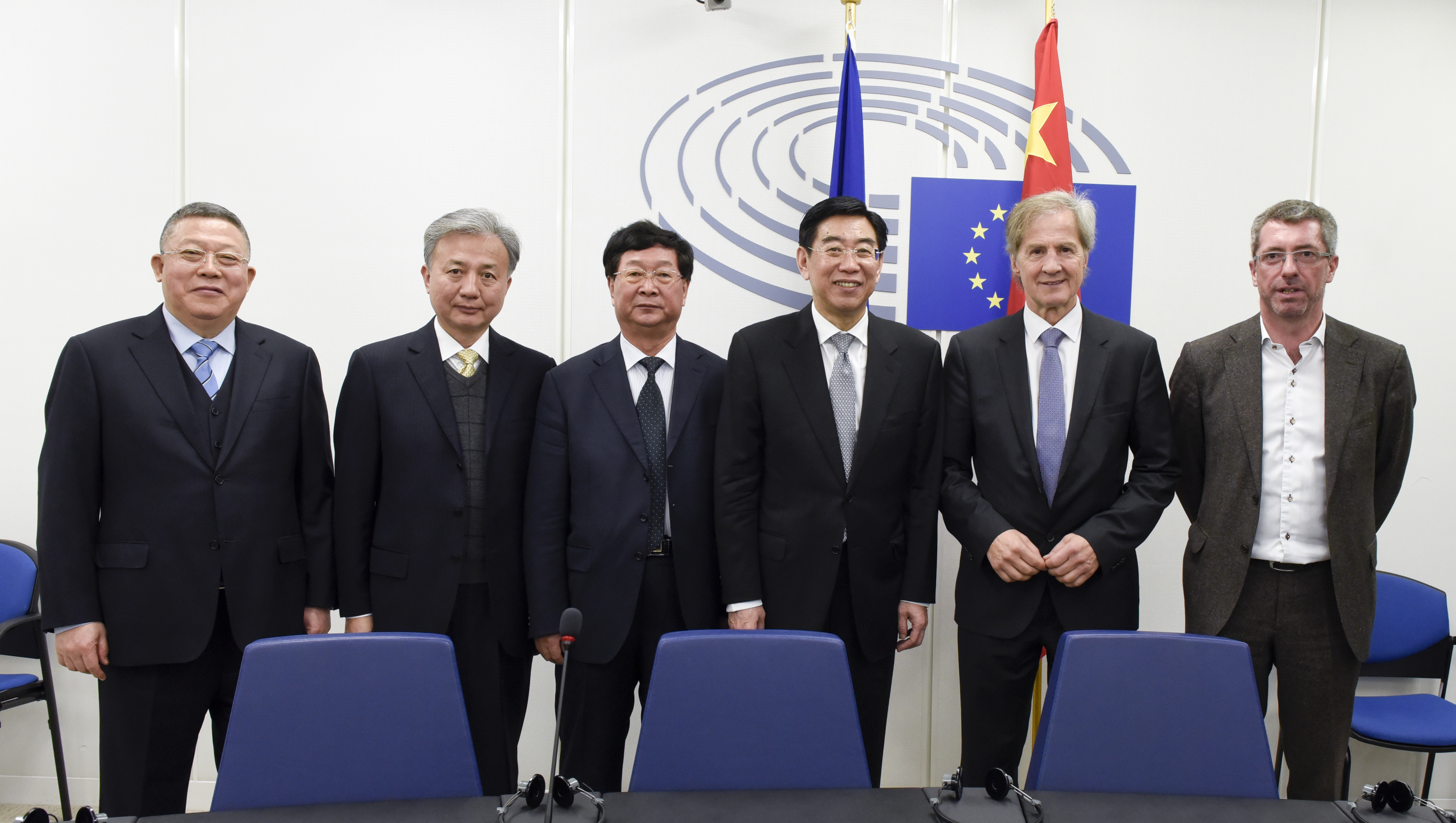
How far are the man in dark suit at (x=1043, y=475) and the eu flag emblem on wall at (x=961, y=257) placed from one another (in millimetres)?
909

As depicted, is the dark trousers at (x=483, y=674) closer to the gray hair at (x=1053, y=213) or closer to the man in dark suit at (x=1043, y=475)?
the man in dark suit at (x=1043, y=475)

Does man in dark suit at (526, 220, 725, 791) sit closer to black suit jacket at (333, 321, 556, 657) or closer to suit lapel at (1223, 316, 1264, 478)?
black suit jacket at (333, 321, 556, 657)

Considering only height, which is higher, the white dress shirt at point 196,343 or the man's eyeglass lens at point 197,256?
the man's eyeglass lens at point 197,256

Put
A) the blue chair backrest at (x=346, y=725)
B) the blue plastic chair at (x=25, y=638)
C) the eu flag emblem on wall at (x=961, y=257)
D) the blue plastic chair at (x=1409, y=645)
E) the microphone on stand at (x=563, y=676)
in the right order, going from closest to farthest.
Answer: the microphone on stand at (x=563, y=676), the blue chair backrest at (x=346, y=725), the blue plastic chair at (x=25, y=638), the blue plastic chair at (x=1409, y=645), the eu flag emblem on wall at (x=961, y=257)

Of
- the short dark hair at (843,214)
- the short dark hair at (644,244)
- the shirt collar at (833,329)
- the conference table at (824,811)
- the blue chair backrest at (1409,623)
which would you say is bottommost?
the blue chair backrest at (1409,623)

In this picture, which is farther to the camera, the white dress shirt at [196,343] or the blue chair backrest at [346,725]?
the white dress shirt at [196,343]

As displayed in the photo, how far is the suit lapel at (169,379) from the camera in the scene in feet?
7.11

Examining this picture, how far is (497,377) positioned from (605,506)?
0.52 meters

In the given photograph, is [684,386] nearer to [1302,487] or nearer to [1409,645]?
[1302,487]

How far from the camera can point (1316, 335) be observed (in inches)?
94.6

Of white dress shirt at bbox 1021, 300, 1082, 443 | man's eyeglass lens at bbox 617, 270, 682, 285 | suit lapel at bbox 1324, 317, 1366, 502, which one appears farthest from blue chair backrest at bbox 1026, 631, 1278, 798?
man's eyeglass lens at bbox 617, 270, 682, 285

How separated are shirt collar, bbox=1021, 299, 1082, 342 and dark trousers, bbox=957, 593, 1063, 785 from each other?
2.49 ft

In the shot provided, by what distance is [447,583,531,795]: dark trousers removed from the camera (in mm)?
2334

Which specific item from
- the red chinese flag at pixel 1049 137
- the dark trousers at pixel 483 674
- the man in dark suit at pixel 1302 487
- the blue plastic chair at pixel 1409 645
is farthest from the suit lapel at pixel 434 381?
the blue plastic chair at pixel 1409 645
